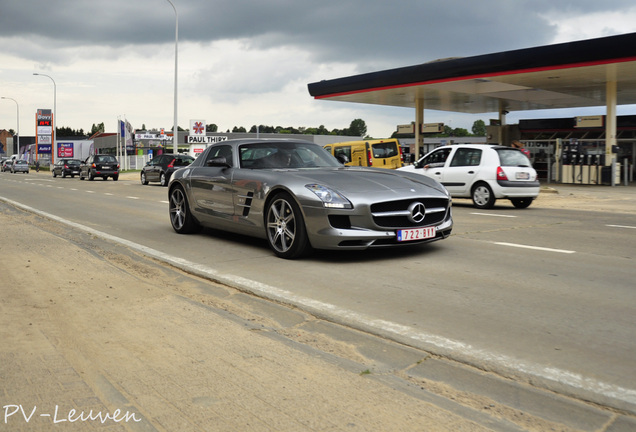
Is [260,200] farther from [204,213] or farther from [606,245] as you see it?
[606,245]

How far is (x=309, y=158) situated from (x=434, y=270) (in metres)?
2.82

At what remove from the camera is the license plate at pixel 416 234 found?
23.4 feet

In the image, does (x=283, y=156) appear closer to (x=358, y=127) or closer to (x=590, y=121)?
(x=590, y=121)

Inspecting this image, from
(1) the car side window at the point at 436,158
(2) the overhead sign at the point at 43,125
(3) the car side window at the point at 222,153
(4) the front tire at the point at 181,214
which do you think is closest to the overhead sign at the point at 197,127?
(1) the car side window at the point at 436,158

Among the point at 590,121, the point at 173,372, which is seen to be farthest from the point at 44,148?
the point at 173,372

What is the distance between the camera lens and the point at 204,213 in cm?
924

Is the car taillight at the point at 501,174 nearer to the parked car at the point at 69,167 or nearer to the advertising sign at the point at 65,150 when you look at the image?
the parked car at the point at 69,167

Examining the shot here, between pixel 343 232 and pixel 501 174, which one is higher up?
pixel 501 174

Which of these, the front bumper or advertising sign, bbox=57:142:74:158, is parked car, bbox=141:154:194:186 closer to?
the front bumper

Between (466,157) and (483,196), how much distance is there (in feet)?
3.90

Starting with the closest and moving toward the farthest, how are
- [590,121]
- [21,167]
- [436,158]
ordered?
[436,158] → [590,121] → [21,167]

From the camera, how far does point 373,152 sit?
28.2 meters

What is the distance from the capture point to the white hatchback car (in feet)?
49.4

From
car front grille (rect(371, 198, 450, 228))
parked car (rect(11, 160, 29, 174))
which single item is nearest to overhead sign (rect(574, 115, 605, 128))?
car front grille (rect(371, 198, 450, 228))
